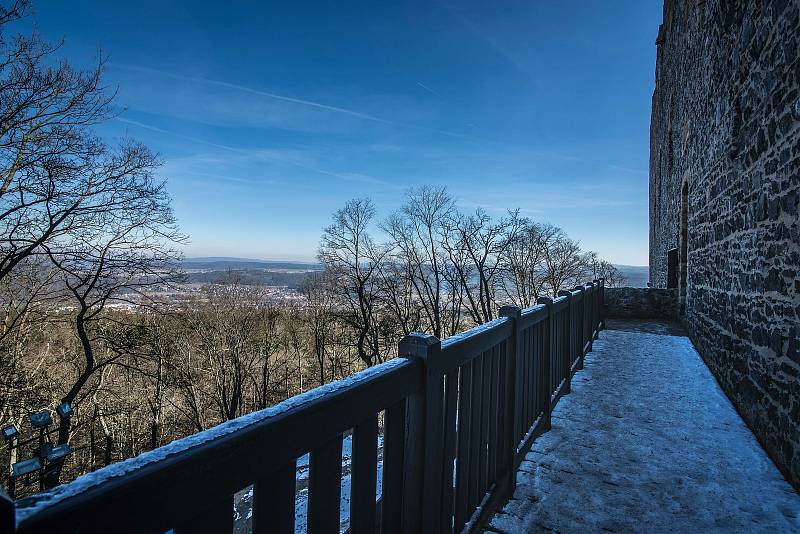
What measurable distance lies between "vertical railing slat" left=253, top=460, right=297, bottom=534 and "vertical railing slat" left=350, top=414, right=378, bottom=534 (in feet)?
1.03

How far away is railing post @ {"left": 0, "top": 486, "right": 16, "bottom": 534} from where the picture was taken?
54 cm

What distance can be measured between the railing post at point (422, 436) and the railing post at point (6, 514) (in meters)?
1.24

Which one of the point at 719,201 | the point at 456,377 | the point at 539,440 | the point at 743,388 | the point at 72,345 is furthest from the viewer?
the point at 72,345

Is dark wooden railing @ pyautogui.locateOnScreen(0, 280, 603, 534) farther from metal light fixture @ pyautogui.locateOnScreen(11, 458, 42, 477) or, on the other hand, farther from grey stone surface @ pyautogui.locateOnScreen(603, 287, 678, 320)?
grey stone surface @ pyautogui.locateOnScreen(603, 287, 678, 320)

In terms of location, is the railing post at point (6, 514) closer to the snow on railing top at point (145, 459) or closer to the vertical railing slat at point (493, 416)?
the snow on railing top at point (145, 459)

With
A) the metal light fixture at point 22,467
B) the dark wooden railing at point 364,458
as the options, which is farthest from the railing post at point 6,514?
the metal light fixture at point 22,467

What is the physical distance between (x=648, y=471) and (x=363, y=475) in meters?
2.98

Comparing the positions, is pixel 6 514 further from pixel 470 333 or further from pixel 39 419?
pixel 39 419

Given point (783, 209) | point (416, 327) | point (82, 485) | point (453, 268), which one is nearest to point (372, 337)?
point (416, 327)

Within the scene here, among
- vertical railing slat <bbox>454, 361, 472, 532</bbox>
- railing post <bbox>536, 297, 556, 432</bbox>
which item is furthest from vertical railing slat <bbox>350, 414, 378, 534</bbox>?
railing post <bbox>536, 297, 556, 432</bbox>

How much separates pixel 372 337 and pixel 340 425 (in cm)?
2441

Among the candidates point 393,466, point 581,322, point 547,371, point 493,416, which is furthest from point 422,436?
point 581,322

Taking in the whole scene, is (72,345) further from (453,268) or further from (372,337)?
(453,268)

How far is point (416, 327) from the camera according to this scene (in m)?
26.2
